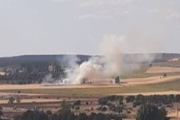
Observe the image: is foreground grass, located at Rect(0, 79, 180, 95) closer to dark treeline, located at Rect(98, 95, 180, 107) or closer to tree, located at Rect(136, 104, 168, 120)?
dark treeline, located at Rect(98, 95, 180, 107)

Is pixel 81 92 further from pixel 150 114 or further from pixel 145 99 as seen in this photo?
pixel 150 114

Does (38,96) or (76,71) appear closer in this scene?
(38,96)

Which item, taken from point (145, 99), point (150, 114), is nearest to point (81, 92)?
point (145, 99)

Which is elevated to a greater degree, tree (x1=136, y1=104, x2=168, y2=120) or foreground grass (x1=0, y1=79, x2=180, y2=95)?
foreground grass (x1=0, y1=79, x2=180, y2=95)

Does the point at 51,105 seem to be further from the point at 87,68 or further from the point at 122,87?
the point at 87,68

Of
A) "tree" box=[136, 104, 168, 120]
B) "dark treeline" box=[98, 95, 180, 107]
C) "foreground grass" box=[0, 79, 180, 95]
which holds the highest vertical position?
"foreground grass" box=[0, 79, 180, 95]

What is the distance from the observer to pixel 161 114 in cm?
6178

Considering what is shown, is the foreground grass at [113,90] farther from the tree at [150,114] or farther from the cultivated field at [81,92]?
the tree at [150,114]

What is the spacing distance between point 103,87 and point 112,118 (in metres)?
55.7

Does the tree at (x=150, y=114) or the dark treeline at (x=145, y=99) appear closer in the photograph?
the tree at (x=150, y=114)

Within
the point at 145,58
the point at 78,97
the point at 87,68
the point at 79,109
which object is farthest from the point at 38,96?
the point at 145,58

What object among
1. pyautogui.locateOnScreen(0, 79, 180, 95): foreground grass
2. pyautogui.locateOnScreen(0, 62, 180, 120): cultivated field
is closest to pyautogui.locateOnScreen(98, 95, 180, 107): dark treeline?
pyautogui.locateOnScreen(0, 62, 180, 120): cultivated field

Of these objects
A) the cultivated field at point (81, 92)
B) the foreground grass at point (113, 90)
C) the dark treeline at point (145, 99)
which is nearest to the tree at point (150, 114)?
the cultivated field at point (81, 92)

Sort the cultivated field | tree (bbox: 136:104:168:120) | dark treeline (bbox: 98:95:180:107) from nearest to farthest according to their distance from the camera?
tree (bbox: 136:104:168:120), dark treeline (bbox: 98:95:180:107), the cultivated field
